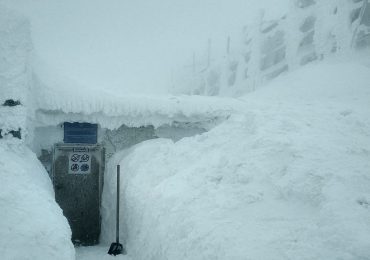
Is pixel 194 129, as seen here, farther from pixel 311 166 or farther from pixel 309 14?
pixel 309 14

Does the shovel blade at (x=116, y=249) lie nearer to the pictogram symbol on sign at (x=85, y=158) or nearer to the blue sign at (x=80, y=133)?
the pictogram symbol on sign at (x=85, y=158)

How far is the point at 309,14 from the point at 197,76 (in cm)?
1644

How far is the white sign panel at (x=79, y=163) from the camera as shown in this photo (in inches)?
271

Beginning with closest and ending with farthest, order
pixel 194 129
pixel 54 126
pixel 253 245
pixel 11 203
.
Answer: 1. pixel 253 245
2. pixel 11 203
3. pixel 54 126
4. pixel 194 129

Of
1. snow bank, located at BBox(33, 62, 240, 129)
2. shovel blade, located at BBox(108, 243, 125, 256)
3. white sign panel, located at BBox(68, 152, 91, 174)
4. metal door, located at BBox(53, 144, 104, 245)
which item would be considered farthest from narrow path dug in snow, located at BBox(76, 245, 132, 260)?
snow bank, located at BBox(33, 62, 240, 129)

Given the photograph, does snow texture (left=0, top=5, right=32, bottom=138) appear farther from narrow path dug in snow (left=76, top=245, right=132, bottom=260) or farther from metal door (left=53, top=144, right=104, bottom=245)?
narrow path dug in snow (left=76, top=245, right=132, bottom=260)

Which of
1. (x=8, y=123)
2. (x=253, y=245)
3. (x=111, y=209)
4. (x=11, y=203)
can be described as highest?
(x=8, y=123)

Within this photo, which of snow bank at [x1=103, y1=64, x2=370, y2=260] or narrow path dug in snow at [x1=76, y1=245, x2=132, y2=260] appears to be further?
narrow path dug in snow at [x1=76, y1=245, x2=132, y2=260]

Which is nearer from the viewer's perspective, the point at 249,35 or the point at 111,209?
the point at 111,209

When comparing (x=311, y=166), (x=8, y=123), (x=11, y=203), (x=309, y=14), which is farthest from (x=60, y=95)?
(x=309, y=14)

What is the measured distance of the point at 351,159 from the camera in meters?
4.11

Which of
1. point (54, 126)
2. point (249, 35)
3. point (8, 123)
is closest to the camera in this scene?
point (8, 123)

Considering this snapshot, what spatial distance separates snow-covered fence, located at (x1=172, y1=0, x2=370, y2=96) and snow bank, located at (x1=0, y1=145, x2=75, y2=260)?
42.8ft

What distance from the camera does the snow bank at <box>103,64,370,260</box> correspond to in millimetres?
3016
